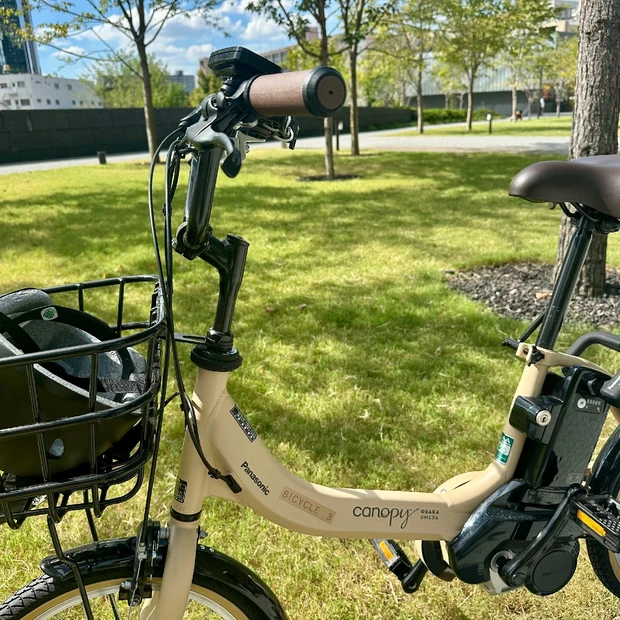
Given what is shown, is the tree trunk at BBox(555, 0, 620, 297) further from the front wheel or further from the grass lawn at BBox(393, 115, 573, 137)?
the grass lawn at BBox(393, 115, 573, 137)

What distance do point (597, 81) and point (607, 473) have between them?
3424 mm

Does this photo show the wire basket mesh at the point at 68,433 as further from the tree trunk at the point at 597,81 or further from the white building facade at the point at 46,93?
the white building facade at the point at 46,93

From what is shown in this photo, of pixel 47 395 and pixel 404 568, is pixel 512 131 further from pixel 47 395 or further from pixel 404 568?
pixel 47 395

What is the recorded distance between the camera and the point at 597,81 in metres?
4.32

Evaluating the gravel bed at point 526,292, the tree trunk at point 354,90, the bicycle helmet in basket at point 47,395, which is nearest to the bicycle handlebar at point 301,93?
the bicycle helmet in basket at point 47,395

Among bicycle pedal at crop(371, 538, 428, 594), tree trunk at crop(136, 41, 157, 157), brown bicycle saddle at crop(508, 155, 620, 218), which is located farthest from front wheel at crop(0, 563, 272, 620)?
tree trunk at crop(136, 41, 157, 157)

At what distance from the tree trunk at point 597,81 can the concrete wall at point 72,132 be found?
19.0 meters

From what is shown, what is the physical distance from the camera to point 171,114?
24.8 m

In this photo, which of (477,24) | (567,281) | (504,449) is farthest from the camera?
(477,24)

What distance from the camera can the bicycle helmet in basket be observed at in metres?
1.17

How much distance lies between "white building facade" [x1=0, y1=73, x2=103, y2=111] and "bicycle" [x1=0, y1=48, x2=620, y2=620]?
53.7 meters

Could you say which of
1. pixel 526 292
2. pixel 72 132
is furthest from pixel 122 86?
pixel 526 292

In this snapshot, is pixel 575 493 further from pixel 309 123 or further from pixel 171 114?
pixel 309 123

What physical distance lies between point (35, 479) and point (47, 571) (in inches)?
12.7
